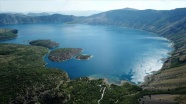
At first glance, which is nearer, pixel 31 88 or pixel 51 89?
pixel 31 88

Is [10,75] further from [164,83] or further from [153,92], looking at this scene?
[164,83]

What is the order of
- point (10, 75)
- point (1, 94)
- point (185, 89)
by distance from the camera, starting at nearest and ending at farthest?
point (1, 94)
point (185, 89)
point (10, 75)

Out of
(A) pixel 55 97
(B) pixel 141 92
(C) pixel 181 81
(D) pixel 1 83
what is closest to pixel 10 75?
(D) pixel 1 83

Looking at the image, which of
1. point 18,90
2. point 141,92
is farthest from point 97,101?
point 18,90

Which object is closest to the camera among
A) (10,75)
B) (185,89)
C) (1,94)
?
(1,94)

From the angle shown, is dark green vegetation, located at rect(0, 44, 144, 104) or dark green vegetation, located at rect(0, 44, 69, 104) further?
dark green vegetation, located at rect(0, 44, 144, 104)

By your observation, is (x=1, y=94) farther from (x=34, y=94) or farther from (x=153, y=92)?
(x=153, y=92)

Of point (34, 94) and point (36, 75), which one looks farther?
point (36, 75)

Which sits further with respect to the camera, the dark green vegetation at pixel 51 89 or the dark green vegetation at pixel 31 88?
the dark green vegetation at pixel 51 89

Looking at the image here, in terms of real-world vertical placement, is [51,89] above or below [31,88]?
below
